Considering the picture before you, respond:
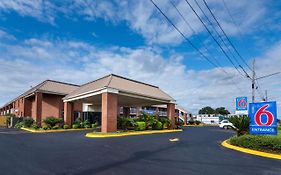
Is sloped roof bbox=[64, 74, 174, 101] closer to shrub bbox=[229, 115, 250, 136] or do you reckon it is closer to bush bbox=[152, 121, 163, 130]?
bush bbox=[152, 121, 163, 130]

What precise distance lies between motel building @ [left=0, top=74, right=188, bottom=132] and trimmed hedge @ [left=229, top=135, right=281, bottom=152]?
11.4m

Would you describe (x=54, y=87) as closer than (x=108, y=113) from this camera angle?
No

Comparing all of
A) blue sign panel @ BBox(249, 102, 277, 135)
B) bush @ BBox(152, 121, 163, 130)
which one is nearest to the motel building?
bush @ BBox(152, 121, 163, 130)

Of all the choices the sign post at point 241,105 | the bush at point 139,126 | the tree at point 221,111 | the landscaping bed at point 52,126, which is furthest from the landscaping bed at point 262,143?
the tree at point 221,111

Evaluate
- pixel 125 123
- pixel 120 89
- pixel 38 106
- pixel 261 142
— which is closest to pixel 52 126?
pixel 38 106

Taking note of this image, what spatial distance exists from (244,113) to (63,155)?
13.4 meters

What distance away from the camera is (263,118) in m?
14.0

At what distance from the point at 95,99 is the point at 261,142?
21.7 m

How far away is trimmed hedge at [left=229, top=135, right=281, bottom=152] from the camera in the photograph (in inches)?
464

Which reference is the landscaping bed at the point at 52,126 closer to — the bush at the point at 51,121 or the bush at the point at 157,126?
the bush at the point at 51,121

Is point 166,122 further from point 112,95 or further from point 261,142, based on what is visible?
point 261,142

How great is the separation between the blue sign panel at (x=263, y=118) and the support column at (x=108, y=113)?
11.5 m

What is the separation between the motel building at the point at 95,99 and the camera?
2138cm

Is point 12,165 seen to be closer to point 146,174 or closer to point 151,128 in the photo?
point 146,174
